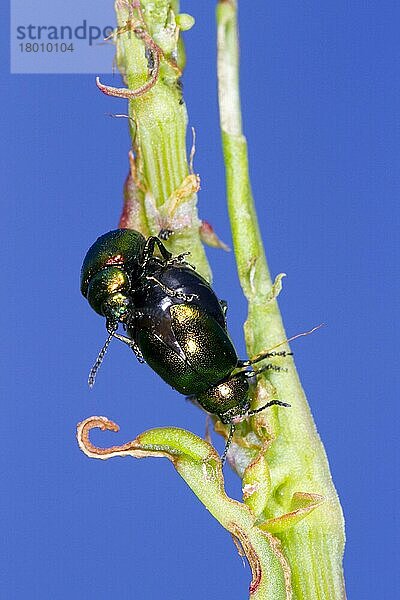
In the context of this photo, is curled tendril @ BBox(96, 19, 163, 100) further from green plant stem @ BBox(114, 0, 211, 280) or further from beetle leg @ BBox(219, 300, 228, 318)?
beetle leg @ BBox(219, 300, 228, 318)

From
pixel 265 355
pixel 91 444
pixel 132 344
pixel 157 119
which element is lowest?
pixel 91 444

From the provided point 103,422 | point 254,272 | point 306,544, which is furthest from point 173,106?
point 306,544

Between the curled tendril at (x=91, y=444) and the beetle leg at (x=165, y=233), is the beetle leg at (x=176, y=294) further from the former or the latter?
the curled tendril at (x=91, y=444)

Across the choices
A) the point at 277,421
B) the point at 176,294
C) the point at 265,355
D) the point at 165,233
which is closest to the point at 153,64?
the point at 165,233

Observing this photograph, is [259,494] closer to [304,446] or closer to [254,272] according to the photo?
[304,446]

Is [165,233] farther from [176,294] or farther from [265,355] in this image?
[265,355]

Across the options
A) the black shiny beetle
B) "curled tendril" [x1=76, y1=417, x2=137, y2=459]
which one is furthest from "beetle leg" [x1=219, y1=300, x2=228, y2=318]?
"curled tendril" [x1=76, y1=417, x2=137, y2=459]

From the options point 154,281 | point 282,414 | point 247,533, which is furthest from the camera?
point 154,281
